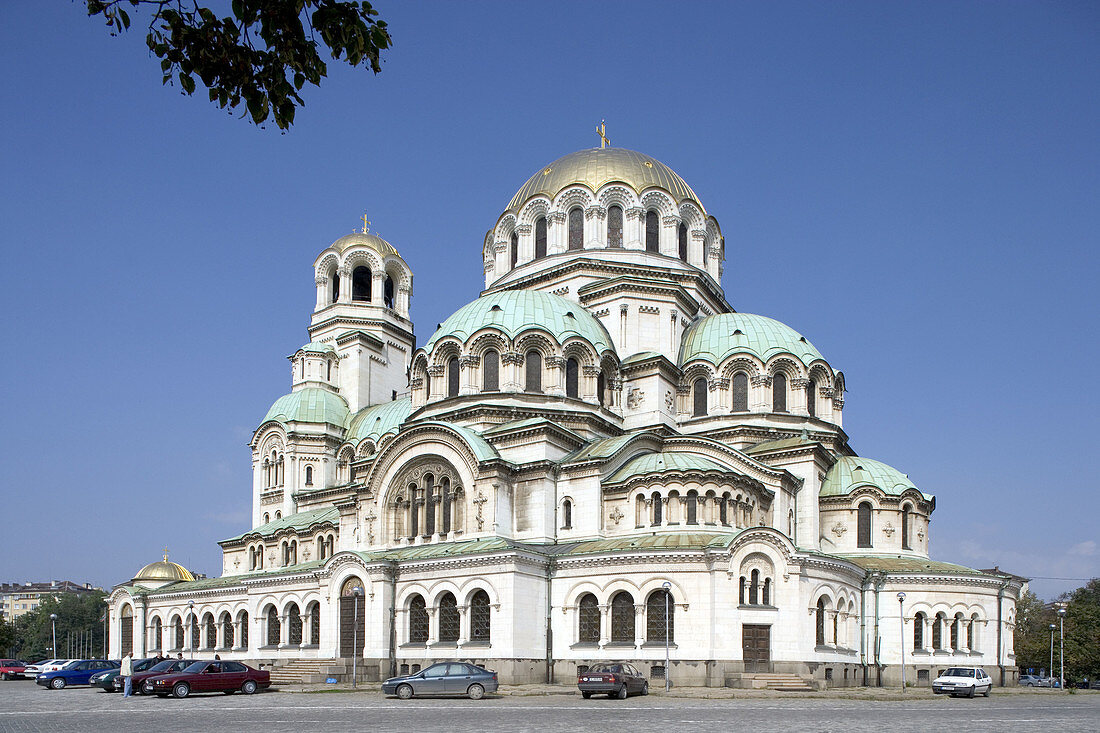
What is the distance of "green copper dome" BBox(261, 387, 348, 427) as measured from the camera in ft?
191

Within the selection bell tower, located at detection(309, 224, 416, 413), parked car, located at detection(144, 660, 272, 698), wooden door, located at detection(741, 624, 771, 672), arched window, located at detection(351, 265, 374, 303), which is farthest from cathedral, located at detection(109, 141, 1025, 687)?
arched window, located at detection(351, 265, 374, 303)

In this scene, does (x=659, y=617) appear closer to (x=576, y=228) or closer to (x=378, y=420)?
(x=576, y=228)

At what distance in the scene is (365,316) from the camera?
6238 centimetres

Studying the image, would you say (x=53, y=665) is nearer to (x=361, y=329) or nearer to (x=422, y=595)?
(x=422, y=595)

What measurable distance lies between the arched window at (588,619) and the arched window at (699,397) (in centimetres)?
1345

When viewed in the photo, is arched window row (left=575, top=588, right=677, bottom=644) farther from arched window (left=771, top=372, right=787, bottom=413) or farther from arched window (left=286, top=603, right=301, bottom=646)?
arched window (left=771, top=372, right=787, bottom=413)

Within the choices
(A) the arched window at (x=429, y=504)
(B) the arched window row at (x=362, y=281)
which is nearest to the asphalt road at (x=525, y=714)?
(A) the arched window at (x=429, y=504)

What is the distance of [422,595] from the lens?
1547 inches

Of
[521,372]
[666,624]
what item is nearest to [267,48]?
[666,624]

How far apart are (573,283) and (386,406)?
516 inches

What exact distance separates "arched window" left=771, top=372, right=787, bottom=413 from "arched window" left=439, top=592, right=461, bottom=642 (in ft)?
59.8

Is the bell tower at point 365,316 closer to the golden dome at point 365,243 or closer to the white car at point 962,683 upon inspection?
the golden dome at point 365,243

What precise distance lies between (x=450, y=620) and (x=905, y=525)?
21.6 meters

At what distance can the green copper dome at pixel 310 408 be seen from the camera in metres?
58.2
